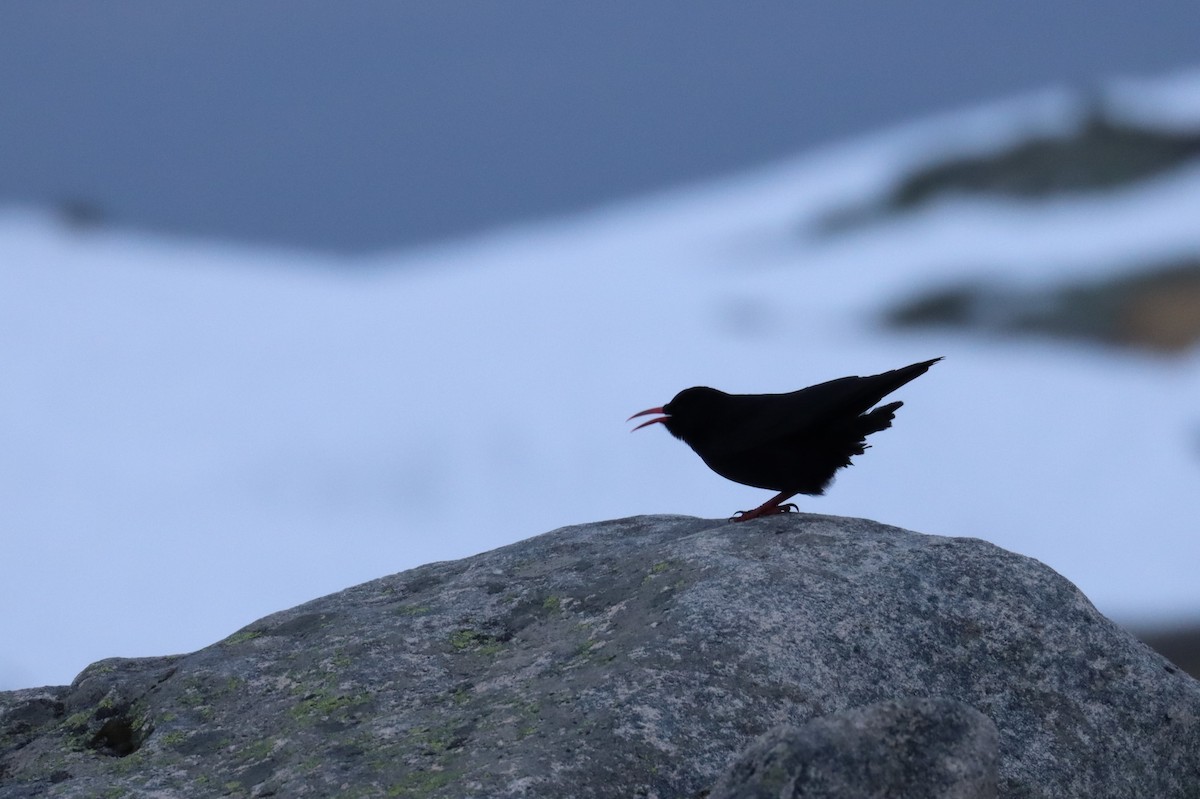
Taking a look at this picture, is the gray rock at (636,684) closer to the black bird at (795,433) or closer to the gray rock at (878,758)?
the black bird at (795,433)

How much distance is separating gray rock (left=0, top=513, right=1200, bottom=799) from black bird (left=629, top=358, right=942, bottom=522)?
57 cm

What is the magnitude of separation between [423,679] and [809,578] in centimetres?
180

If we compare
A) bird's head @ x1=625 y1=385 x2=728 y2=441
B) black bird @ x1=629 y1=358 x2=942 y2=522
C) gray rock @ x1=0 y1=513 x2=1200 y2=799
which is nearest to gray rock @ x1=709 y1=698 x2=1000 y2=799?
gray rock @ x1=0 y1=513 x2=1200 y2=799

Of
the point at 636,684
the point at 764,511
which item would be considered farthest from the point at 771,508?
the point at 636,684

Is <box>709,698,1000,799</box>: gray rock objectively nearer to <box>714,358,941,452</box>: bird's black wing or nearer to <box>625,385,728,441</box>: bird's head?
<box>714,358,941,452</box>: bird's black wing

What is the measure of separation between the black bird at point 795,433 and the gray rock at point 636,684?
22.4 inches

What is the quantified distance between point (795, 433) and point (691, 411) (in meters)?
0.75

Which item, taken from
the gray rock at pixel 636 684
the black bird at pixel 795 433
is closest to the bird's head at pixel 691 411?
the black bird at pixel 795 433

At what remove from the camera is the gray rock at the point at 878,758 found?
151 inches

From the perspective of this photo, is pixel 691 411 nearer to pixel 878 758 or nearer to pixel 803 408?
pixel 803 408

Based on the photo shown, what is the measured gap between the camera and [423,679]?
18.3 ft

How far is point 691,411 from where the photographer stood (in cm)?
744

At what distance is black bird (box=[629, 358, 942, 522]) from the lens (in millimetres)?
6793

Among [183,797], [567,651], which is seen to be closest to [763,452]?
[567,651]
